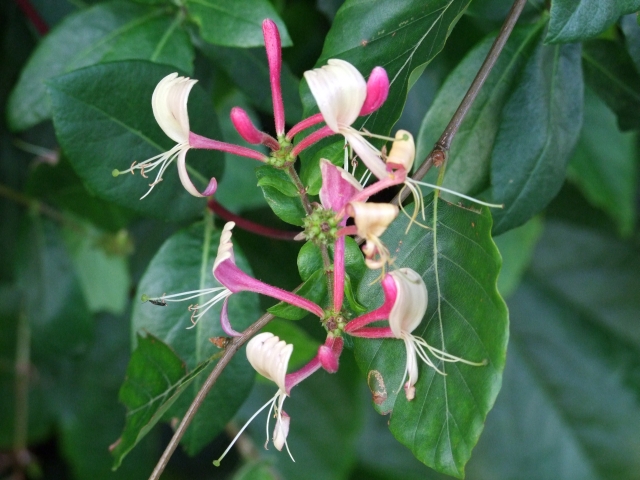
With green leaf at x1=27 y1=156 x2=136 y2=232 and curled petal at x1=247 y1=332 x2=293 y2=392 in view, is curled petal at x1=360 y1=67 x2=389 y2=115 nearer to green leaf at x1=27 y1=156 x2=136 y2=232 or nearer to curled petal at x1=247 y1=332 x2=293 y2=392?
curled petal at x1=247 y1=332 x2=293 y2=392

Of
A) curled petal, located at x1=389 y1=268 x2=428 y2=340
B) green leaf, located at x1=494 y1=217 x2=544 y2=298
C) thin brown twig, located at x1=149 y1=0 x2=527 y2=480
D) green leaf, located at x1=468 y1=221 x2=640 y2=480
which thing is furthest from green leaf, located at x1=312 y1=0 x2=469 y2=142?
green leaf, located at x1=468 y1=221 x2=640 y2=480

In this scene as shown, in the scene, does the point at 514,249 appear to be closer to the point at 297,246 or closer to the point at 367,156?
the point at 297,246

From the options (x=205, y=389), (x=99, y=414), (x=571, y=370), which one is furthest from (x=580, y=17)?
(x=571, y=370)

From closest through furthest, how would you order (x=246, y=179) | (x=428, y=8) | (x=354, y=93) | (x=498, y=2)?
(x=354, y=93)
(x=428, y=8)
(x=498, y=2)
(x=246, y=179)

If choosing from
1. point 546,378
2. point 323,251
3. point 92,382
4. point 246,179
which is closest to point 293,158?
point 323,251

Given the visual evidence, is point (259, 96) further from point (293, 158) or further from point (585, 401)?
point (585, 401)

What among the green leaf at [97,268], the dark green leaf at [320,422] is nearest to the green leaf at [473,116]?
the green leaf at [97,268]
